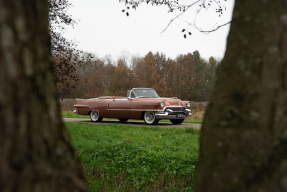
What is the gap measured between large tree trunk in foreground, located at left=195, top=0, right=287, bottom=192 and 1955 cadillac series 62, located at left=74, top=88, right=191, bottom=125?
1055cm

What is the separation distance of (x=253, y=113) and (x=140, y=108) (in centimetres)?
1118

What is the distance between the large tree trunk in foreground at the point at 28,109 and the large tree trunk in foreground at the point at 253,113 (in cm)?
65

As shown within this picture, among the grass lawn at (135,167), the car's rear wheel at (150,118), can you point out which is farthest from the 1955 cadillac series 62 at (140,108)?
the grass lawn at (135,167)

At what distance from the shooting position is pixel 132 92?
42.9ft

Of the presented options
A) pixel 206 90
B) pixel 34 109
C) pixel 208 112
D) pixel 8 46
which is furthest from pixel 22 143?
pixel 206 90

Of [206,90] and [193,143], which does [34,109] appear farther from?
[206,90]

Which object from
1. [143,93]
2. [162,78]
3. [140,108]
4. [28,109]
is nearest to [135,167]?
[28,109]

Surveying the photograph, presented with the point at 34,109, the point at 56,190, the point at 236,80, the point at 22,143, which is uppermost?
the point at 236,80

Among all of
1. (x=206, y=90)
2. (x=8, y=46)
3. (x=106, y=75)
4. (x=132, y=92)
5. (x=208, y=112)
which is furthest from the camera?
(x=106, y=75)

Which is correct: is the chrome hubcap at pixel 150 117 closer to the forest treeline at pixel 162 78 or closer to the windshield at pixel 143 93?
the windshield at pixel 143 93

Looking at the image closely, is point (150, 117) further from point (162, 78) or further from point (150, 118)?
point (162, 78)

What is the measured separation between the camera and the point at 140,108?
12.3m

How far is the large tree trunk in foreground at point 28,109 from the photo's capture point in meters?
0.94

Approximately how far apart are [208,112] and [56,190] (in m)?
0.77
